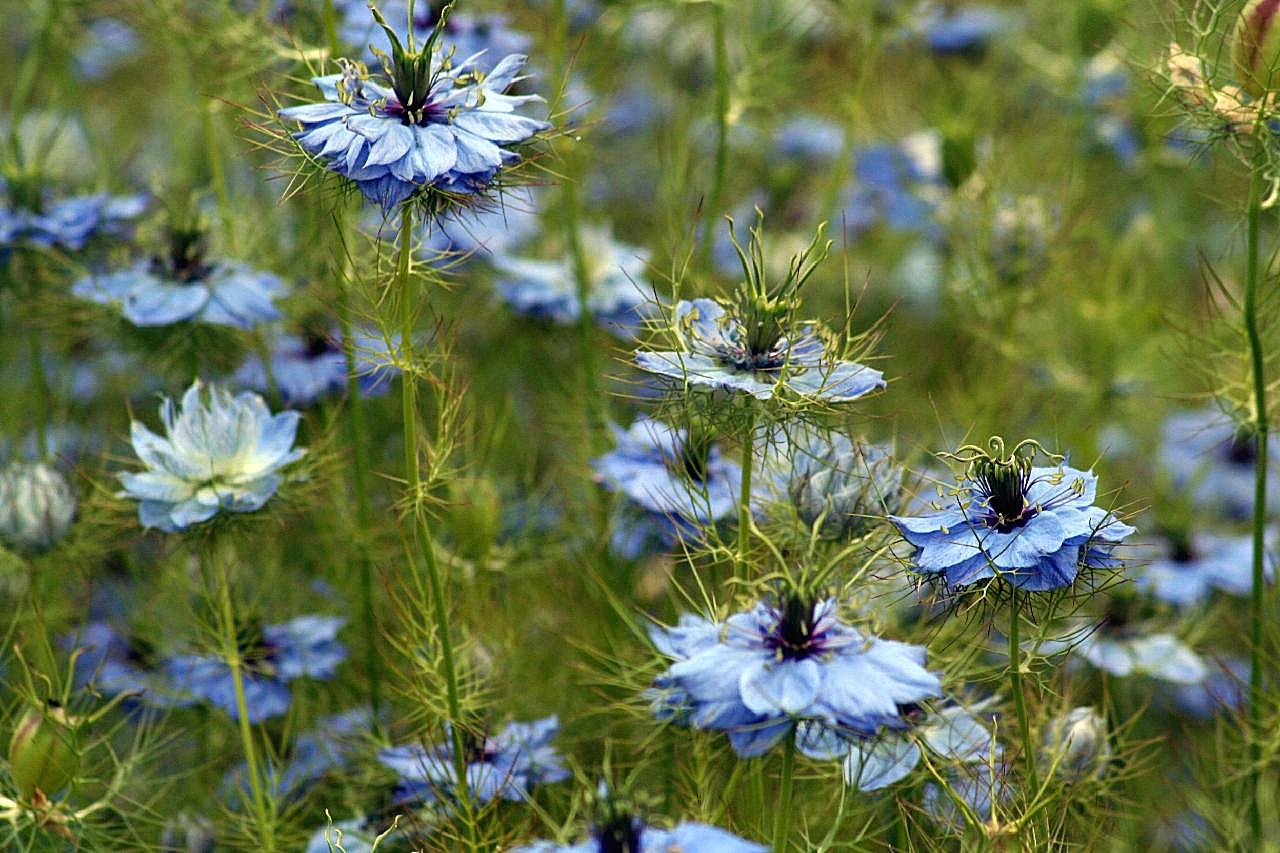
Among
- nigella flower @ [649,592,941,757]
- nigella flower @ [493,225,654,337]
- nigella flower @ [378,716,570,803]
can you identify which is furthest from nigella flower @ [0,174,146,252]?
nigella flower @ [649,592,941,757]

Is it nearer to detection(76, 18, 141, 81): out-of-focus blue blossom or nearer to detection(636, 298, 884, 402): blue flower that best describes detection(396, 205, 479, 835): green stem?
detection(636, 298, 884, 402): blue flower

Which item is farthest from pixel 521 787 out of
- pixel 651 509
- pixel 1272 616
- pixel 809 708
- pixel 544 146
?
pixel 1272 616

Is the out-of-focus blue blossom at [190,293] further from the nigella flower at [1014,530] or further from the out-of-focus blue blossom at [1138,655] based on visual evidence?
the out-of-focus blue blossom at [1138,655]

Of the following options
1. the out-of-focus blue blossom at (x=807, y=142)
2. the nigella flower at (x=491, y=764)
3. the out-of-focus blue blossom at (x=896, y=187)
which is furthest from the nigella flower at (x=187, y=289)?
the out-of-focus blue blossom at (x=807, y=142)

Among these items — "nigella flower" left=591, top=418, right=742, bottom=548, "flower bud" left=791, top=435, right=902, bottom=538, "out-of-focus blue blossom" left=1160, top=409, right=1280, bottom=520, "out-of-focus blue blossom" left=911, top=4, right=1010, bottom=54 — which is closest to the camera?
"flower bud" left=791, top=435, right=902, bottom=538

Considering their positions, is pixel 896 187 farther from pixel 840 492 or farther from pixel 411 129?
pixel 411 129

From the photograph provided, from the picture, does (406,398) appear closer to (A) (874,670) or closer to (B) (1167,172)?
(A) (874,670)

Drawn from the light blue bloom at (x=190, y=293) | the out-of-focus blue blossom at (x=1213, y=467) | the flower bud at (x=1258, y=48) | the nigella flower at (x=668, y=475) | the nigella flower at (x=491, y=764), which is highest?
the flower bud at (x=1258, y=48)
